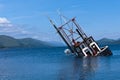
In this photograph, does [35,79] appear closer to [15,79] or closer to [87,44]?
[15,79]

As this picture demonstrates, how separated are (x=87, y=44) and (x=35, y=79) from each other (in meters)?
50.1

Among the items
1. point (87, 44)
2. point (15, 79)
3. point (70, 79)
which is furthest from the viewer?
point (87, 44)

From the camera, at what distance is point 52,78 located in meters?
65.2

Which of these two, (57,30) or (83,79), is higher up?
(57,30)

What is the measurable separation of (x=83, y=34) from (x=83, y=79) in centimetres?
5488

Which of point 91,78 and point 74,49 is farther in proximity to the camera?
point 74,49

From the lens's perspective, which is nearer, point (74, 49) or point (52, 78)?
point (52, 78)

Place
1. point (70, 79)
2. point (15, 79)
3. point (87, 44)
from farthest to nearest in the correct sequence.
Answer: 1. point (87, 44)
2. point (15, 79)
3. point (70, 79)

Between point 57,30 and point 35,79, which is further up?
point 57,30

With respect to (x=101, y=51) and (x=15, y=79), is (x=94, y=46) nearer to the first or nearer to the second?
(x=101, y=51)

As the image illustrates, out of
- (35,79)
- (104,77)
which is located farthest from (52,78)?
(104,77)

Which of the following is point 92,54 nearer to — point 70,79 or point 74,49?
point 74,49

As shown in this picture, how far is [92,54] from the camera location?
11694 cm

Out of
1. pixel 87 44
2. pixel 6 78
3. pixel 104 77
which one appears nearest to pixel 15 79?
pixel 6 78
